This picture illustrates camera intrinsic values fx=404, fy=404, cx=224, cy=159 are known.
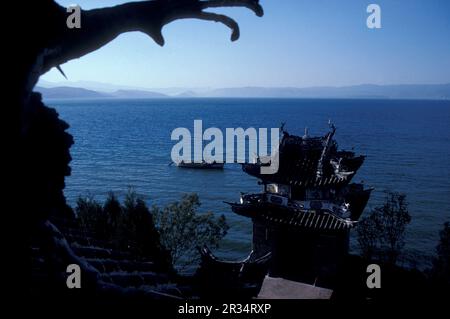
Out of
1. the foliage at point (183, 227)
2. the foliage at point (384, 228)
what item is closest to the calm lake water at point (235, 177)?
the foliage at point (384, 228)

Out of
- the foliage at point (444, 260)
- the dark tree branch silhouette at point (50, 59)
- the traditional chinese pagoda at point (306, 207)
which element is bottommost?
the foliage at point (444, 260)

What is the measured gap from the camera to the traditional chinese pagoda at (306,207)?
20.9m

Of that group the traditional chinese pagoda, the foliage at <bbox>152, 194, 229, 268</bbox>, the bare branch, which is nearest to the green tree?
the foliage at <bbox>152, 194, 229, 268</bbox>

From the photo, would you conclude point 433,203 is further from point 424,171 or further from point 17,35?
point 17,35

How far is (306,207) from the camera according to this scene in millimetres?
21281

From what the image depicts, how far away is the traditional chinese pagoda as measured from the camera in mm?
20891

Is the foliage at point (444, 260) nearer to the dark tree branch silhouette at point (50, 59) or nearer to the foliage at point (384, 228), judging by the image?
the foliage at point (384, 228)

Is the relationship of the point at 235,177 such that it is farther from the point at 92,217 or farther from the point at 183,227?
the point at 92,217

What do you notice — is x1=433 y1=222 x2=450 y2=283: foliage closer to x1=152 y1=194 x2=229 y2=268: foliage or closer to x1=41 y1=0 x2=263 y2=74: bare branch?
x1=152 y1=194 x2=229 y2=268: foliage

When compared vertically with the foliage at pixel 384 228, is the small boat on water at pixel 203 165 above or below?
above

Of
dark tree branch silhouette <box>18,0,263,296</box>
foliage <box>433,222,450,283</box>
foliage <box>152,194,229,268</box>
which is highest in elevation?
dark tree branch silhouette <box>18,0,263,296</box>

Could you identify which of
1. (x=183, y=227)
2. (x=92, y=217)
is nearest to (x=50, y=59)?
(x=92, y=217)
